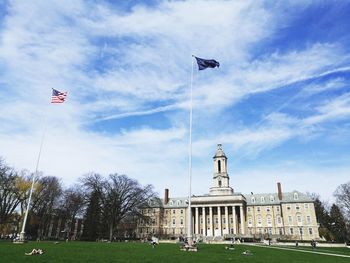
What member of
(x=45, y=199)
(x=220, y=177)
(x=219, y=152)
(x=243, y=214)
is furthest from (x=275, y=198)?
(x=45, y=199)

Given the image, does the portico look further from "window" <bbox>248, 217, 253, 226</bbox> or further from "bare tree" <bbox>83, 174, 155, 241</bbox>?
"bare tree" <bbox>83, 174, 155, 241</bbox>

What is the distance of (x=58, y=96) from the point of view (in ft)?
112

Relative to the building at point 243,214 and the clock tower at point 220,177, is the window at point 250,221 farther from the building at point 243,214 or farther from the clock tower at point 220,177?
the clock tower at point 220,177

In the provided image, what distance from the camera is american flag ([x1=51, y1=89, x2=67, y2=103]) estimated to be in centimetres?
3409

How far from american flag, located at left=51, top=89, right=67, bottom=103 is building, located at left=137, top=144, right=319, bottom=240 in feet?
189

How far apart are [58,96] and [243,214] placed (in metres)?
71.3

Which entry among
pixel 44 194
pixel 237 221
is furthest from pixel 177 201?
pixel 44 194

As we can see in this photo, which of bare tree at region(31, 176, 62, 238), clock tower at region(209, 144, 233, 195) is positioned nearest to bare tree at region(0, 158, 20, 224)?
bare tree at region(31, 176, 62, 238)

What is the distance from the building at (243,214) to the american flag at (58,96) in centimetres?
5766

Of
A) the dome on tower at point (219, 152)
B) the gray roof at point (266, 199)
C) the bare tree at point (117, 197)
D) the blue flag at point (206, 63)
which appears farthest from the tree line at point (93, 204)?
the blue flag at point (206, 63)

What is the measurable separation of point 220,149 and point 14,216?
61387 millimetres

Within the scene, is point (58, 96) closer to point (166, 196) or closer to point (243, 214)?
point (243, 214)

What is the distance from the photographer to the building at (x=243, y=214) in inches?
3491

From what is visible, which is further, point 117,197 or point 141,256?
point 117,197
